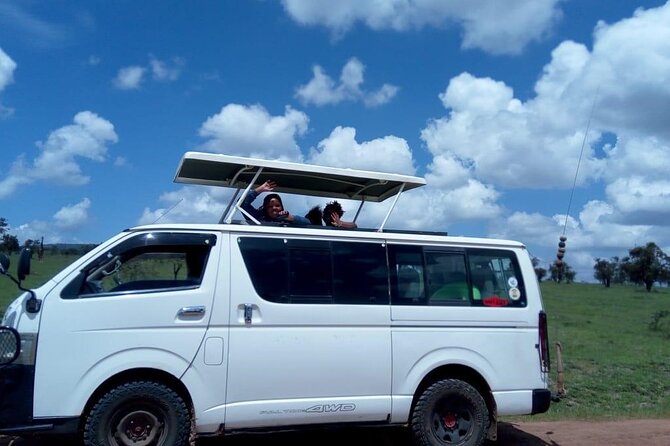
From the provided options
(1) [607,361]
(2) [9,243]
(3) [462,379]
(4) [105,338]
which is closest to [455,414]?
(3) [462,379]

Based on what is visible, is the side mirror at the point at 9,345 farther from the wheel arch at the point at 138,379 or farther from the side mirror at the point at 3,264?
the wheel arch at the point at 138,379

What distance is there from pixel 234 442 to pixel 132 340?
7.35ft

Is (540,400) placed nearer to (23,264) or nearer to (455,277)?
(455,277)

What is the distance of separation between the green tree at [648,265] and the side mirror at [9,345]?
203 feet

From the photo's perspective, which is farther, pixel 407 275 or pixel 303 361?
pixel 407 275

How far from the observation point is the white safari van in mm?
6039

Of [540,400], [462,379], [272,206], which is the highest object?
[272,206]

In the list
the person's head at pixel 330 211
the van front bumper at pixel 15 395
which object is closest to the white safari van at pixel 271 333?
the van front bumper at pixel 15 395

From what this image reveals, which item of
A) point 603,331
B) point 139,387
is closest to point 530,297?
point 139,387

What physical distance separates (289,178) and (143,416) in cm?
299

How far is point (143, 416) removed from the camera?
623cm

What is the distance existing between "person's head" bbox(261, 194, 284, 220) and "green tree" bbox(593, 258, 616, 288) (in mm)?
65661

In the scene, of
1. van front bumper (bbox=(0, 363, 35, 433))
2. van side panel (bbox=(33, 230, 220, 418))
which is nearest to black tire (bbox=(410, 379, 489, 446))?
van side panel (bbox=(33, 230, 220, 418))

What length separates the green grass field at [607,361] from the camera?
1093 cm
